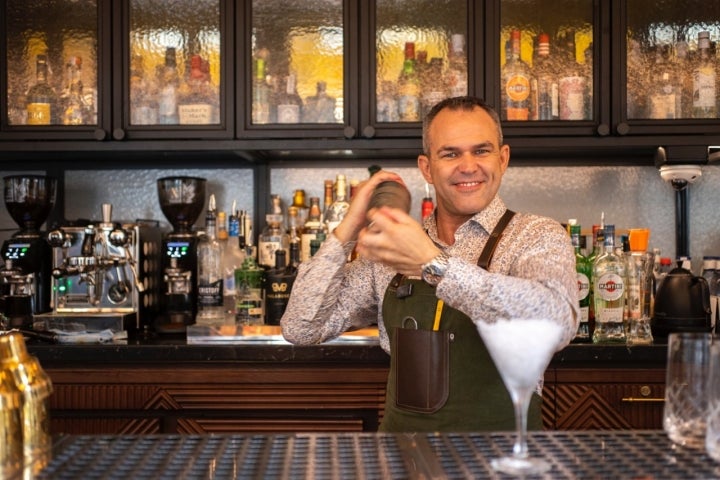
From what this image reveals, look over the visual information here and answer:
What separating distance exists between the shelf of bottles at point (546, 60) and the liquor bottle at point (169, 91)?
3.62 feet

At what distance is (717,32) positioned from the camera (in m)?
2.84

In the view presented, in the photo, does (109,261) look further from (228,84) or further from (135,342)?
(228,84)

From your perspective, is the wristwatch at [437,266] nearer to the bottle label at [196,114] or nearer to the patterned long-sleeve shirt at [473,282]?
the patterned long-sleeve shirt at [473,282]

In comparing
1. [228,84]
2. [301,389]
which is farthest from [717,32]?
[301,389]

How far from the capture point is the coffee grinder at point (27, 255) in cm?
271

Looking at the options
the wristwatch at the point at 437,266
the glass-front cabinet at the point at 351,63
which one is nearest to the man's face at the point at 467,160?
the wristwatch at the point at 437,266

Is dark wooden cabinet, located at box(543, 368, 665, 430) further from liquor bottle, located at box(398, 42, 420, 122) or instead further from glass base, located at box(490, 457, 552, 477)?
glass base, located at box(490, 457, 552, 477)

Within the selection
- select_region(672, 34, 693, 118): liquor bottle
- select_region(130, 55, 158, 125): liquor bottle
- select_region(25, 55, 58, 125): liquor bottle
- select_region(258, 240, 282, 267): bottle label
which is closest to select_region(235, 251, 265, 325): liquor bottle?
select_region(258, 240, 282, 267): bottle label

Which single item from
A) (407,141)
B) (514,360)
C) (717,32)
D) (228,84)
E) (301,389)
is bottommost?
(301,389)

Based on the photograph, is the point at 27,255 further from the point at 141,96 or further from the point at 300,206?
the point at 300,206

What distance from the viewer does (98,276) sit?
2684 mm

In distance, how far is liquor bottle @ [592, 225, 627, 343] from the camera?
2557 mm

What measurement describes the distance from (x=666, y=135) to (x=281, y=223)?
4.38 ft

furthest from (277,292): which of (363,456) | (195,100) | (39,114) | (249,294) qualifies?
(363,456)
